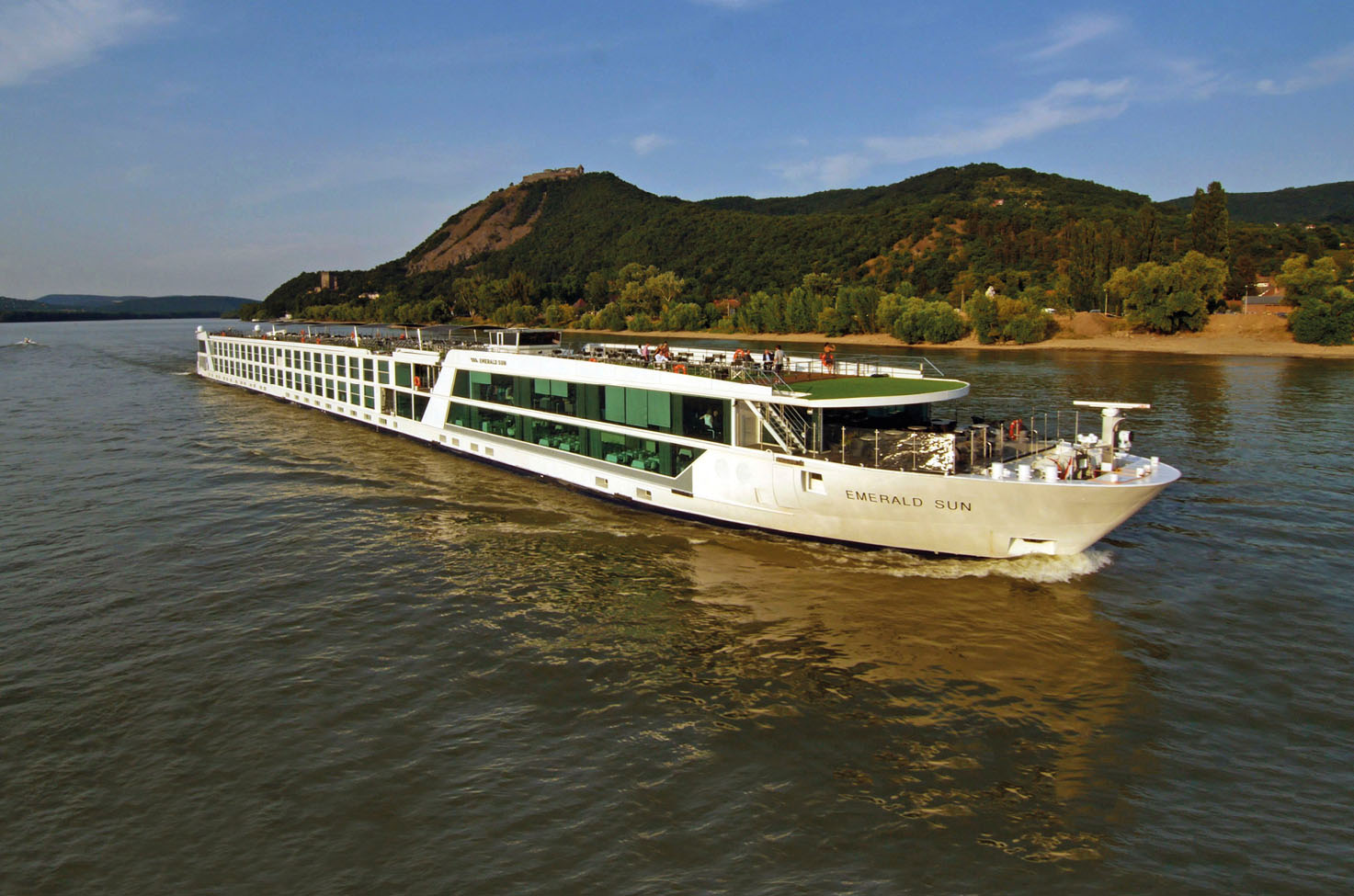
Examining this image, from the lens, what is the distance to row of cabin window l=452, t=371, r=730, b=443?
24250 mm

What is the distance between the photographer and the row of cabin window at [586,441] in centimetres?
2558

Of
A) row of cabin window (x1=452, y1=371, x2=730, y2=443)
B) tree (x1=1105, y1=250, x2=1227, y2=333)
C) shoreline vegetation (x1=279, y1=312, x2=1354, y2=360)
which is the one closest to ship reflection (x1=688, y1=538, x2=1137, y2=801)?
row of cabin window (x1=452, y1=371, x2=730, y2=443)

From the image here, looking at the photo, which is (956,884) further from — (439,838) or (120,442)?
(120,442)

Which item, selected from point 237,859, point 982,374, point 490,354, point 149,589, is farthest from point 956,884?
point 982,374

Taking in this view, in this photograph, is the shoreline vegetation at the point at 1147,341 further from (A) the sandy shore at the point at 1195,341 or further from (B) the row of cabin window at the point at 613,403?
(B) the row of cabin window at the point at 613,403

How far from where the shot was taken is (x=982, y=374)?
69.8m

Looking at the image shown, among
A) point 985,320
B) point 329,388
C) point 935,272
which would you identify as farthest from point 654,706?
point 935,272

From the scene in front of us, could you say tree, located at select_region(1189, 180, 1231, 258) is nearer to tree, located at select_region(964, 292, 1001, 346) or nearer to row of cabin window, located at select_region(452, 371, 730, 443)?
tree, located at select_region(964, 292, 1001, 346)

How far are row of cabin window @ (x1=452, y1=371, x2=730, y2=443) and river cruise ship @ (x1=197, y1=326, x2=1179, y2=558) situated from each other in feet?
0.21

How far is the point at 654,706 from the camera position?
14.7 meters

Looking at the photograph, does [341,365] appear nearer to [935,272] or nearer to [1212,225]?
[1212,225]

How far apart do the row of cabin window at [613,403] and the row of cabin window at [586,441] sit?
513 millimetres

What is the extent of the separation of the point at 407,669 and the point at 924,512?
12.7 m

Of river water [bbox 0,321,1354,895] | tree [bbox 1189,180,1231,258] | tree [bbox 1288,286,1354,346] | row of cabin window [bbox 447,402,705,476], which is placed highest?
tree [bbox 1189,180,1231,258]
